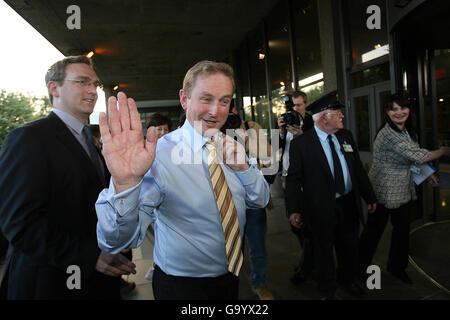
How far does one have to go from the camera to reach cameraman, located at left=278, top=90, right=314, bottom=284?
2.71 meters

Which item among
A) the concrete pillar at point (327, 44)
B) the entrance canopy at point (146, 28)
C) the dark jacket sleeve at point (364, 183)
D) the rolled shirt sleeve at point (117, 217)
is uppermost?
the entrance canopy at point (146, 28)

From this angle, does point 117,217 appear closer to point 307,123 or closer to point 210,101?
point 210,101

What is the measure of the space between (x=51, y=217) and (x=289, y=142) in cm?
237

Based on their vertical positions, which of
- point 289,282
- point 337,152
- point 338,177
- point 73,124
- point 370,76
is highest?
point 370,76

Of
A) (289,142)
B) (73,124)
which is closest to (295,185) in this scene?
(289,142)

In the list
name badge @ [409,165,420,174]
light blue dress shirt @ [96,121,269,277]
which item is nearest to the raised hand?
light blue dress shirt @ [96,121,269,277]

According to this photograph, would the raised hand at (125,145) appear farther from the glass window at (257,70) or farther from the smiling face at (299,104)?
the glass window at (257,70)

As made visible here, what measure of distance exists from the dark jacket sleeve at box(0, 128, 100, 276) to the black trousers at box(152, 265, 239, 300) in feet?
0.99

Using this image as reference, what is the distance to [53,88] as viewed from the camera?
4.72 ft

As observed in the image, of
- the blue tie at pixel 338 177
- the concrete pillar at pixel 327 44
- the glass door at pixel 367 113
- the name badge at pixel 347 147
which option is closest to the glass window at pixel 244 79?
the concrete pillar at pixel 327 44

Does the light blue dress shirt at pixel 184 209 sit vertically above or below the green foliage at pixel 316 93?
below

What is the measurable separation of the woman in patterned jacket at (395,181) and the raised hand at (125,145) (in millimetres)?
2429

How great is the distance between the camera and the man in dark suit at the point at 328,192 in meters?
2.34

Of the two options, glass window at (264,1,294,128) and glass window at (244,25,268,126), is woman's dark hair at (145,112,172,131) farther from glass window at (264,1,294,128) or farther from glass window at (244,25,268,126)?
glass window at (244,25,268,126)
